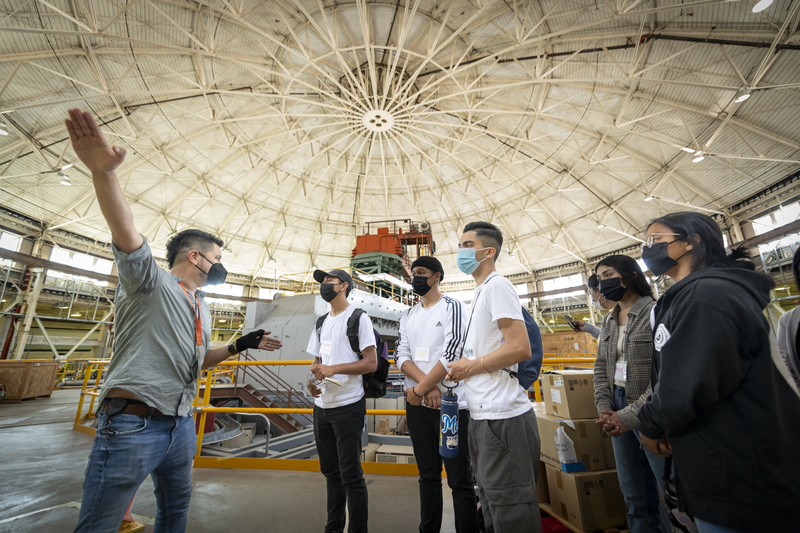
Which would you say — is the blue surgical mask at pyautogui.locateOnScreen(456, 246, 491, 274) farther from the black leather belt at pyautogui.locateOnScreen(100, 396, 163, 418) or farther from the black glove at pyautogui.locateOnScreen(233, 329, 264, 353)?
the black leather belt at pyautogui.locateOnScreen(100, 396, 163, 418)

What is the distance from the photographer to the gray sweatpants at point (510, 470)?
183cm

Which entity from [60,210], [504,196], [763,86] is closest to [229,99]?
[60,210]

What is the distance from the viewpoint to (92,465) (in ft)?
5.43

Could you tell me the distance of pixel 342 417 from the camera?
2.80 metres

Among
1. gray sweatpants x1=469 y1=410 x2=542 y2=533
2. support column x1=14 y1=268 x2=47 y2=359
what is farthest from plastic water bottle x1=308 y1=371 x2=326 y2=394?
support column x1=14 y1=268 x2=47 y2=359

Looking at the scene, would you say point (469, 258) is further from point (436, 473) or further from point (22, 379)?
point (22, 379)

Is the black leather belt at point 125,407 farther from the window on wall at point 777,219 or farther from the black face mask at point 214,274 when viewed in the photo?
the window on wall at point 777,219

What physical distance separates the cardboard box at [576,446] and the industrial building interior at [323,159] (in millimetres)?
518

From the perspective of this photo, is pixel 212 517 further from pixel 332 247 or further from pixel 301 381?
pixel 332 247

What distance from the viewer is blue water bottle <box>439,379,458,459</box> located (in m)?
2.21

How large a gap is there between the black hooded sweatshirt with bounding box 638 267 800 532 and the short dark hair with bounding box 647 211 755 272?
0.28m

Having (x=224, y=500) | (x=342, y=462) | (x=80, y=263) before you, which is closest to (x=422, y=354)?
(x=342, y=462)

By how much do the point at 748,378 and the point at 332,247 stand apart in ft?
91.2

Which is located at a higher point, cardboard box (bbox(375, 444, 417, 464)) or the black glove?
the black glove
